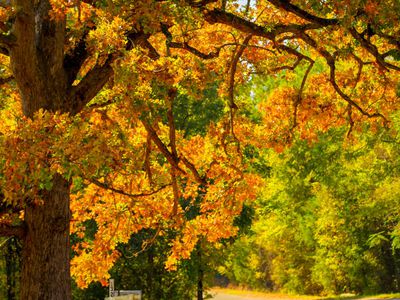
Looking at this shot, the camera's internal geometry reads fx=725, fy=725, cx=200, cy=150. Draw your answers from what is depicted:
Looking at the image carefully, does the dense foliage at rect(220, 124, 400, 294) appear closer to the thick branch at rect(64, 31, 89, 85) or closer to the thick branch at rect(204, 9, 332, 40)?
the thick branch at rect(204, 9, 332, 40)

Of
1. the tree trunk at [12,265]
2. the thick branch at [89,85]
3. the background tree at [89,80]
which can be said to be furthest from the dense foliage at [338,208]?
the thick branch at [89,85]

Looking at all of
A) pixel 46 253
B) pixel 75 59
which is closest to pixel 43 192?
pixel 46 253

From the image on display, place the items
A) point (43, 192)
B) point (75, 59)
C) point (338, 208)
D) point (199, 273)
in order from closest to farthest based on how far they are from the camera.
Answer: point (43, 192) < point (75, 59) < point (199, 273) < point (338, 208)

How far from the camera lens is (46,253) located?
9.31 metres

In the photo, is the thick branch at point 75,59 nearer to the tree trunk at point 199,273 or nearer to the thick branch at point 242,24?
the thick branch at point 242,24

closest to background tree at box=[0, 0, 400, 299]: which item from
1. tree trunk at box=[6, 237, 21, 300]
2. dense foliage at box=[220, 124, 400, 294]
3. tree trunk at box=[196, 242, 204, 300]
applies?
tree trunk at box=[6, 237, 21, 300]

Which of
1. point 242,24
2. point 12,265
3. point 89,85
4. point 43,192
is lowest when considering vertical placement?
point 43,192

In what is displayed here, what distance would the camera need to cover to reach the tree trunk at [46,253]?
927cm

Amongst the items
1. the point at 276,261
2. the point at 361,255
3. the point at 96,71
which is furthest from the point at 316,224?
the point at 96,71

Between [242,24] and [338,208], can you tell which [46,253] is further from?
[338,208]

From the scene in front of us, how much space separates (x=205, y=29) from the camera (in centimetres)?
1375

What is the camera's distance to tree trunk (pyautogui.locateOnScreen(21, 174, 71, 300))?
30.4 ft

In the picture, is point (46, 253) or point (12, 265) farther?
point (12, 265)

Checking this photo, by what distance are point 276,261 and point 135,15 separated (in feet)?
127
